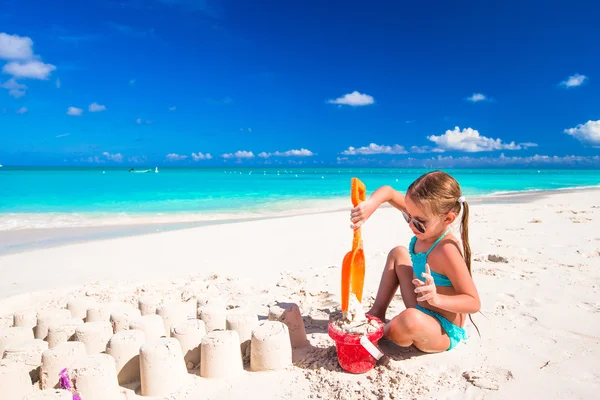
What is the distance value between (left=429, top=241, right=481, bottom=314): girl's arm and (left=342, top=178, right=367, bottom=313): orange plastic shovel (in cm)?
44

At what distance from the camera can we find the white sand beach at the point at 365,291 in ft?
7.02

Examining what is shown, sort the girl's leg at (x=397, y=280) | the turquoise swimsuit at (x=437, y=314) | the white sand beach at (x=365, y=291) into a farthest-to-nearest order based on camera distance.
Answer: the girl's leg at (x=397, y=280)
the turquoise swimsuit at (x=437, y=314)
the white sand beach at (x=365, y=291)

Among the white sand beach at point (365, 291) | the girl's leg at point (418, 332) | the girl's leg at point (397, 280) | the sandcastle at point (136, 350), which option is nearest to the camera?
the sandcastle at point (136, 350)

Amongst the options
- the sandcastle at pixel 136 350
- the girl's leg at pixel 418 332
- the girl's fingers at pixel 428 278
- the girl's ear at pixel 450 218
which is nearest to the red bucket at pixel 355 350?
the girl's leg at pixel 418 332

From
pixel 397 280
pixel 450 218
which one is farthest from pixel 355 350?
pixel 450 218

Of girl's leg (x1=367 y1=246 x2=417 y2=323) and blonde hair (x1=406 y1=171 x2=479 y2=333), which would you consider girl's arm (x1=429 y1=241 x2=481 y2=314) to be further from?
girl's leg (x1=367 y1=246 x2=417 y2=323)

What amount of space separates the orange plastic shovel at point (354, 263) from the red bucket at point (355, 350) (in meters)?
0.17

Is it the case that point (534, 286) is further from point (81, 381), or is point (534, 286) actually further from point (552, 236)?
point (81, 381)

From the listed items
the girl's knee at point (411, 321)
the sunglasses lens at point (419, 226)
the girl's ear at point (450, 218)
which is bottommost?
the girl's knee at point (411, 321)

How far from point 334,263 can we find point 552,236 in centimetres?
339

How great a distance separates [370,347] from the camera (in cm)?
218

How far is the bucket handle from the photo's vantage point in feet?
7.10

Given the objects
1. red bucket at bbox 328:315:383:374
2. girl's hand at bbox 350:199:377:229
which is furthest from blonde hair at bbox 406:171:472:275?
red bucket at bbox 328:315:383:374

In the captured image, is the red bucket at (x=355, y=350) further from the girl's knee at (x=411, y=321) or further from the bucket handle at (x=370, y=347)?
the girl's knee at (x=411, y=321)
